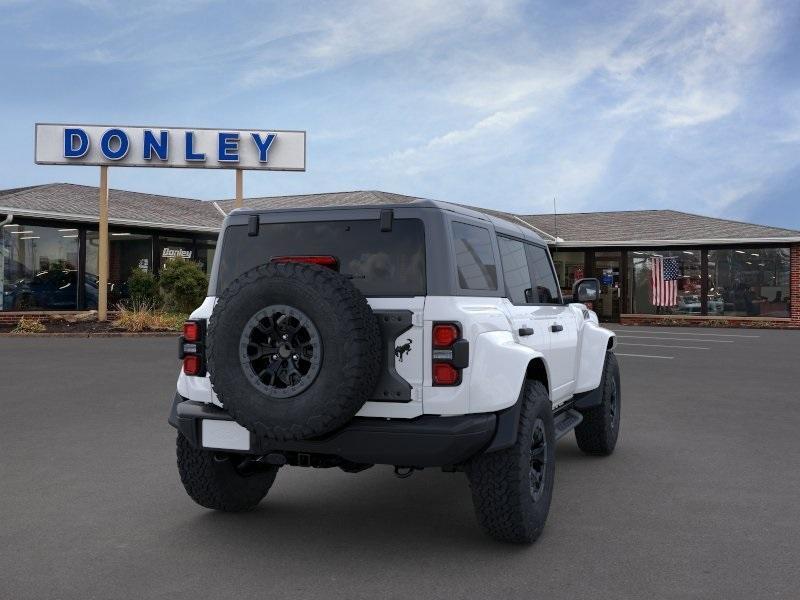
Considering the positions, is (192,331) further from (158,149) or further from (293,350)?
(158,149)

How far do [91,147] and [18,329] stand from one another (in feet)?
22.0

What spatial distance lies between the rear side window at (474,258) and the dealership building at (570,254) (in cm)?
Answer: 2037

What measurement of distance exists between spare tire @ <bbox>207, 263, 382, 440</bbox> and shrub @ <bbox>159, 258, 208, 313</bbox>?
20549 mm

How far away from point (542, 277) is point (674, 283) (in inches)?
1077

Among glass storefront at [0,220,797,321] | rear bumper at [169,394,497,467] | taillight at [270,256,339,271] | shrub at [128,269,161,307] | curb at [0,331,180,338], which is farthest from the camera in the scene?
glass storefront at [0,220,797,321]

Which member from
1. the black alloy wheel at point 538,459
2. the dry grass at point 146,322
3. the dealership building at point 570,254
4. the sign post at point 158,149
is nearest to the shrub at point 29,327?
the dry grass at point 146,322

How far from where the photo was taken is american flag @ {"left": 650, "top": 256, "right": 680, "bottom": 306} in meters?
31.9

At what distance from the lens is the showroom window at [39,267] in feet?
83.5

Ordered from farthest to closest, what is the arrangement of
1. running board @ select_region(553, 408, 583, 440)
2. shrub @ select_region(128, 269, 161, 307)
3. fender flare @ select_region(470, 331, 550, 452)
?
shrub @ select_region(128, 269, 161, 307)
running board @ select_region(553, 408, 583, 440)
fender flare @ select_region(470, 331, 550, 452)

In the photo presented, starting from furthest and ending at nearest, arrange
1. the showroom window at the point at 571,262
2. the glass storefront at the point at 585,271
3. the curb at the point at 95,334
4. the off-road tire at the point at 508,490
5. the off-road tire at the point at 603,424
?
the showroom window at the point at 571,262, the glass storefront at the point at 585,271, the curb at the point at 95,334, the off-road tire at the point at 603,424, the off-road tire at the point at 508,490

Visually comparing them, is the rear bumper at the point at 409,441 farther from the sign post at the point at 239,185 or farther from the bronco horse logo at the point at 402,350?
the sign post at the point at 239,185

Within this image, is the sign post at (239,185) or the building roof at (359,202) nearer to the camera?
the sign post at (239,185)

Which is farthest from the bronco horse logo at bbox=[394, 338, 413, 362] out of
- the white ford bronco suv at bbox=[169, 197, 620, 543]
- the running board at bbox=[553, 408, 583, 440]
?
the running board at bbox=[553, 408, 583, 440]

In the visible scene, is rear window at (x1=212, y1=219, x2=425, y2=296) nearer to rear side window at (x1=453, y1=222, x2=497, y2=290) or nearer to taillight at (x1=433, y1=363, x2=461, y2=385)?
rear side window at (x1=453, y1=222, x2=497, y2=290)
